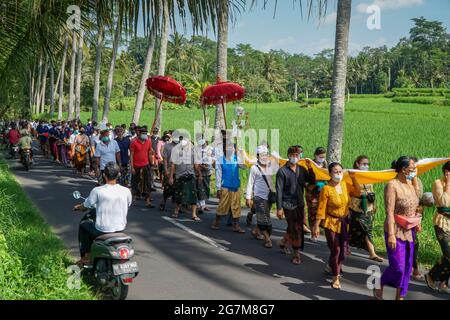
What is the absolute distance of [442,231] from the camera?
620 centimetres

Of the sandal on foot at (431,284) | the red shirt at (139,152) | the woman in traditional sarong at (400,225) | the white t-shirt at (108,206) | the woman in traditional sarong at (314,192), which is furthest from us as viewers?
the red shirt at (139,152)

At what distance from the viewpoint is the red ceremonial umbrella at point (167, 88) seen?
14.0 m

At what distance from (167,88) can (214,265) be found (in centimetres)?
813

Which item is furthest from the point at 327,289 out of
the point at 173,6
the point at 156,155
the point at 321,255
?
the point at 156,155

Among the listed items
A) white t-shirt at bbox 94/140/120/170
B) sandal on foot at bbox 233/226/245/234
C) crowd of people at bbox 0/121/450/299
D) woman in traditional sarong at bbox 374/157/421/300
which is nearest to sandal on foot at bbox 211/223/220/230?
crowd of people at bbox 0/121/450/299

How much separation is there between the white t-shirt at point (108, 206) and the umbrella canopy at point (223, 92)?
7.32 metres

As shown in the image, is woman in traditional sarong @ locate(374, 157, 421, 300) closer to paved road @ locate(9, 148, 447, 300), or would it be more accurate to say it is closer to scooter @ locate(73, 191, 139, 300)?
paved road @ locate(9, 148, 447, 300)

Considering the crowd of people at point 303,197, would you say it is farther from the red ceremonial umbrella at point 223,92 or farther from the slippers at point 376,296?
the red ceremonial umbrella at point 223,92

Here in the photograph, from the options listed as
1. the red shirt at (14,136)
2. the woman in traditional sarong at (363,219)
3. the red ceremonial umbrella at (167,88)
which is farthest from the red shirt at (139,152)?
the red shirt at (14,136)

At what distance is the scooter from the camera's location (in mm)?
5469

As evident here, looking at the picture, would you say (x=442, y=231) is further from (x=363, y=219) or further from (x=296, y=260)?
(x=296, y=260)

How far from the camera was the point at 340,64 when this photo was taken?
10.2 m
